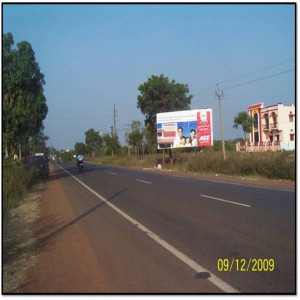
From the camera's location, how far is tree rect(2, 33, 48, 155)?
824 inches

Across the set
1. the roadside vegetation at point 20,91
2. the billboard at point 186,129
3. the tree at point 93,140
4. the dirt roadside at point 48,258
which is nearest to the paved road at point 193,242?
the dirt roadside at point 48,258

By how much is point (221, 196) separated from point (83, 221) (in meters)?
5.99

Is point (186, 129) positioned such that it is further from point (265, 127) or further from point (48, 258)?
point (48, 258)

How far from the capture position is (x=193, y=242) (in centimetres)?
752

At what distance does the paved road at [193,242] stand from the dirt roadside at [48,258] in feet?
0.85

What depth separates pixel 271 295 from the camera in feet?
15.8

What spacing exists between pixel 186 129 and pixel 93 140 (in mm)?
72659

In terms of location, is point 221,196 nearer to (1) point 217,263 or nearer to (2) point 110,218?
(2) point 110,218

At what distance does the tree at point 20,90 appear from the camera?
68.7 feet

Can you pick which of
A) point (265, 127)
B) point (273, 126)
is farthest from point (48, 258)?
point (265, 127)

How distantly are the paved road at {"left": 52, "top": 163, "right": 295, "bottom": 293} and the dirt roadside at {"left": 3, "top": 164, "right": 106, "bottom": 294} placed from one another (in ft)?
0.85

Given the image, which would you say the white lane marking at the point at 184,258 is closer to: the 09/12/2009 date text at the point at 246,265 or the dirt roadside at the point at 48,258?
the 09/12/2009 date text at the point at 246,265

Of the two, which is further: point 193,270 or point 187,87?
point 187,87

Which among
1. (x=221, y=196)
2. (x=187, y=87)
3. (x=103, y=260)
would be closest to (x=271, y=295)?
(x=103, y=260)
